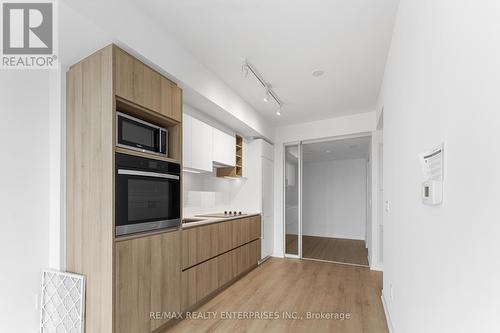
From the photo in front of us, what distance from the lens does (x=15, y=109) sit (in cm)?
201

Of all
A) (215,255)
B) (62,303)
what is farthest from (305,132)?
(62,303)

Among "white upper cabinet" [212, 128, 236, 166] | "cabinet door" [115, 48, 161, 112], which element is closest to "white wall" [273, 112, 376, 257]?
"white upper cabinet" [212, 128, 236, 166]

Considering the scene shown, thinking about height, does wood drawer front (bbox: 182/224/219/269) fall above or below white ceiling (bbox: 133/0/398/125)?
below

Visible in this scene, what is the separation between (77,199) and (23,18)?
135 centimetres

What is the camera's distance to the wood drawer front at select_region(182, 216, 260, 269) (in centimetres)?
265

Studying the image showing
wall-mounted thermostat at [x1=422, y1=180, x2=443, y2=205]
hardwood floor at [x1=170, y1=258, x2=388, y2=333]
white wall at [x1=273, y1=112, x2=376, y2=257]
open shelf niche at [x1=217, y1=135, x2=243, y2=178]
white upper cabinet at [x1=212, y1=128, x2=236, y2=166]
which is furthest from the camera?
white wall at [x1=273, y1=112, x2=376, y2=257]

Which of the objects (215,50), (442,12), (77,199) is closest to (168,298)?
(77,199)

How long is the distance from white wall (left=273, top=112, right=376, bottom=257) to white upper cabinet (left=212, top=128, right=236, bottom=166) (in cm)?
141

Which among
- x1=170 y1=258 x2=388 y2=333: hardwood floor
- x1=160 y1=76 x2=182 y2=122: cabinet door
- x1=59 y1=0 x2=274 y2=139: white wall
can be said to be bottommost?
x1=170 y1=258 x2=388 y2=333: hardwood floor

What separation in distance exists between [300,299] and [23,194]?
2964mm

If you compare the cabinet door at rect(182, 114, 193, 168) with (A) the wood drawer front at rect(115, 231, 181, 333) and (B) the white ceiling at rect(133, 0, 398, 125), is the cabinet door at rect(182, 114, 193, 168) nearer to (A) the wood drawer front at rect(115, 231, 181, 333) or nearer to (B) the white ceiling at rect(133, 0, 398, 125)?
(B) the white ceiling at rect(133, 0, 398, 125)

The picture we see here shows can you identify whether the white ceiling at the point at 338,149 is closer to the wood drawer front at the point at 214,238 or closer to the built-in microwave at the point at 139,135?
the wood drawer front at the point at 214,238

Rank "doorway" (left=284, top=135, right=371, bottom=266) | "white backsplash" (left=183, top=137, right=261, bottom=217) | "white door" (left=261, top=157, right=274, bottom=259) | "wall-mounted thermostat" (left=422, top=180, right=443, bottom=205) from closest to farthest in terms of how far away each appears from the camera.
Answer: "wall-mounted thermostat" (left=422, top=180, right=443, bottom=205)
"white backsplash" (left=183, top=137, right=261, bottom=217)
"white door" (left=261, top=157, right=274, bottom=259)
"doorway" (left=284, top=135, right=371, bottom=266)

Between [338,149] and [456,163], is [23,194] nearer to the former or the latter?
[456,163]
